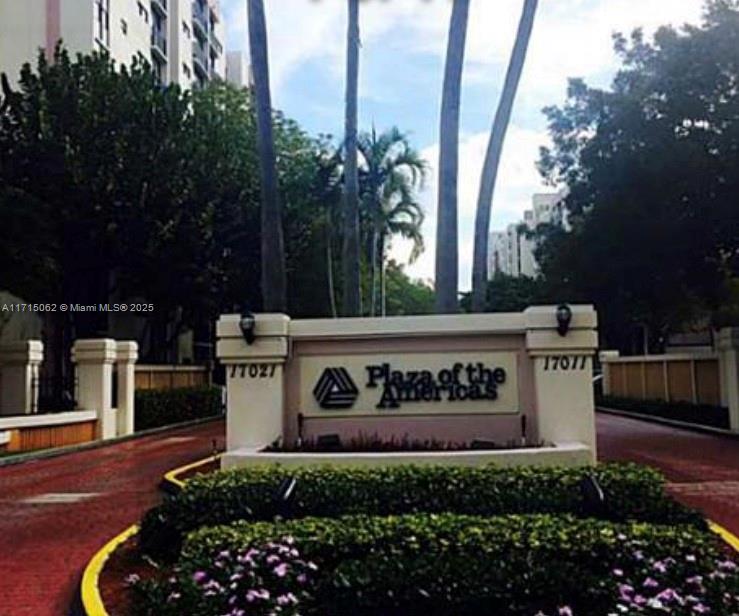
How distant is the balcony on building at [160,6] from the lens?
43031mm

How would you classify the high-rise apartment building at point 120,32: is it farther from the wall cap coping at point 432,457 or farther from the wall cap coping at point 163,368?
the wall cap coping at point 432,457

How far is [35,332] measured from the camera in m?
28.0

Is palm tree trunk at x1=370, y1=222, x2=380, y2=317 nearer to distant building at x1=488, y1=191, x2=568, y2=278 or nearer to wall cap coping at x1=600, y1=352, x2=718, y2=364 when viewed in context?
wall cap coping at x1=600, y1=352, x2=718, y2=364

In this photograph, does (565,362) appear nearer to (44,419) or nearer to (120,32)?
(44,419)

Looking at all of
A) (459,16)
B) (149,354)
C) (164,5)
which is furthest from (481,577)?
(164,5)

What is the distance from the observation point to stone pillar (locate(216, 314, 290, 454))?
468 inches

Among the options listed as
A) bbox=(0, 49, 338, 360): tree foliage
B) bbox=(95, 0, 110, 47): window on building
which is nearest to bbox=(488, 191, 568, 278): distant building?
bbox=(95, 0, 110, 47): window on building

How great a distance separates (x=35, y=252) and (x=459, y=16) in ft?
33.9

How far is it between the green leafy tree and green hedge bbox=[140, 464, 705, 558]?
11887mm

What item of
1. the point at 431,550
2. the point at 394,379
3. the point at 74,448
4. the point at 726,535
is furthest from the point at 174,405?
the point at 431,550

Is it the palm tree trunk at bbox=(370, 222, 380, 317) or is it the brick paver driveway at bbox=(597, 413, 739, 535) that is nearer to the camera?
the brick paver driveway at bbox=(597, 413, 739, 535)

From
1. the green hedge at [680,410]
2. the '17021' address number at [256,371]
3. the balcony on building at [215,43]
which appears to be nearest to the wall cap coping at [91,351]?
the '17021' address number at [256,371]

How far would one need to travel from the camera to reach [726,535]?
844cm

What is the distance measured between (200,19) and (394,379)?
45.7m
